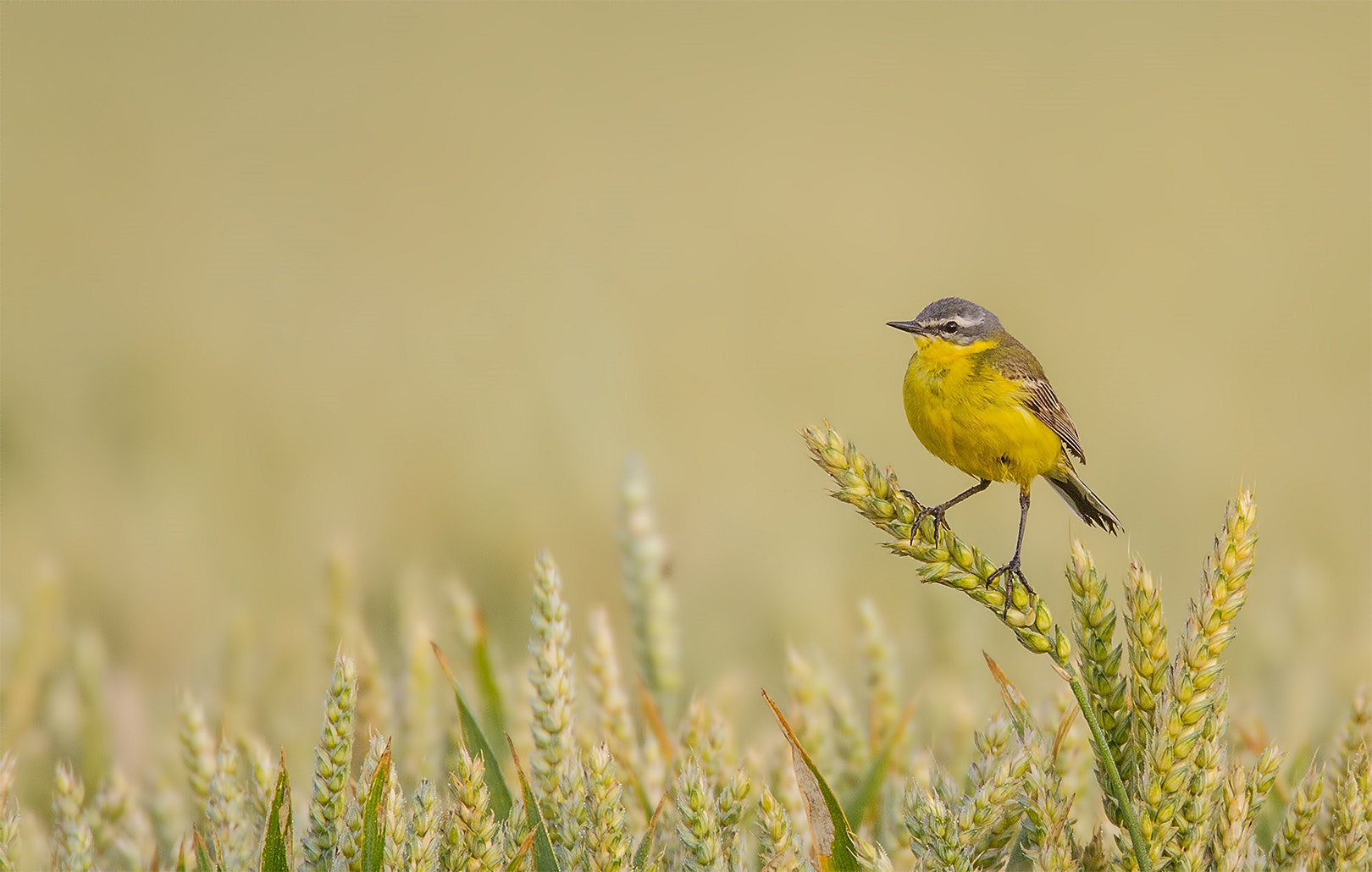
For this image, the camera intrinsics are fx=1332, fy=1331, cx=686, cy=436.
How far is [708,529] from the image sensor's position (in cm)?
475

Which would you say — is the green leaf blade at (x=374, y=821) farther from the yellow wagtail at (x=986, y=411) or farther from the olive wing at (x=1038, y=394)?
the olive wing at (x=1038, y=394)

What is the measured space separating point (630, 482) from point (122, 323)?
421cm

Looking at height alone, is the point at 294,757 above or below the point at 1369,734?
below

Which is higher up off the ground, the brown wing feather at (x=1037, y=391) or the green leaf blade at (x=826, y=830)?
the brown wing feather at (x=1037, y=391)

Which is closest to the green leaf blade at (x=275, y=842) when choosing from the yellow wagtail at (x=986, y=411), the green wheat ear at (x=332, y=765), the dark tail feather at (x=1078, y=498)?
the green wheat ear at (x=332, y=765)

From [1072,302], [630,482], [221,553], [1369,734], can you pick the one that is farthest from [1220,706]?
[1072,302]

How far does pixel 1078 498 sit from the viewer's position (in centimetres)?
270

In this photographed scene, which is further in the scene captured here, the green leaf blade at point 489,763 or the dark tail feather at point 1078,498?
the dark tail feather at point 1078,498

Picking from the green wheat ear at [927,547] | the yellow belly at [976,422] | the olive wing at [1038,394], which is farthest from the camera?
the olive wing at [1038,394]

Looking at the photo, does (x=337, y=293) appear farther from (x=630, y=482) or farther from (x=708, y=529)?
(x=630, y=482)

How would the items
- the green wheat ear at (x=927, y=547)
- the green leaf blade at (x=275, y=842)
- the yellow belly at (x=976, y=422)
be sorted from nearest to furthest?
1. the green wheat ear at (x=927, y=547)
2. the green leaf blade at (x=275, y=842)
3. the yellow belly at (x=976, y=422)

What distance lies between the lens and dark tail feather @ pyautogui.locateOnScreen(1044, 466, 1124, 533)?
255 centimetres

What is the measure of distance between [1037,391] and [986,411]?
0.31 m

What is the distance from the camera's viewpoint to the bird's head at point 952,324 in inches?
101
